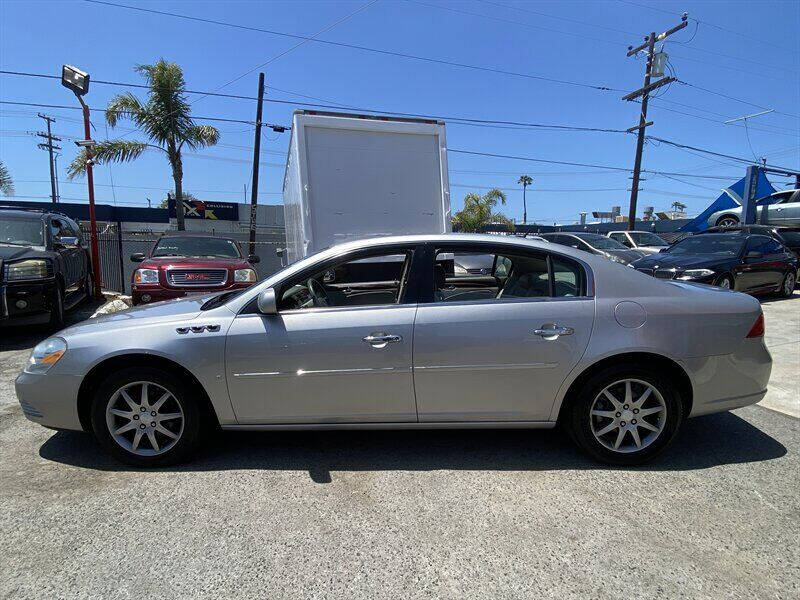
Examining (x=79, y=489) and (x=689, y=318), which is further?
(x=689, y=318)

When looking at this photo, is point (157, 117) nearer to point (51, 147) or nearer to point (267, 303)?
point (267, 303)

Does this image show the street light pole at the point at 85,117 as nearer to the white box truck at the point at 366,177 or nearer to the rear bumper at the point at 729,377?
the white box truck at the point at 366,177

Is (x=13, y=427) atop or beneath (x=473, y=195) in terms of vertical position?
beneath

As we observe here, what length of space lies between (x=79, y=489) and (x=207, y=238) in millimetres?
6442

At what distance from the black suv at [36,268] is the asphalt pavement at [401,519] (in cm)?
342

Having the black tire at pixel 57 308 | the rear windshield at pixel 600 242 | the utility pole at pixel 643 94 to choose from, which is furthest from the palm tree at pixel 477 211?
the black tire at pixel 57 308

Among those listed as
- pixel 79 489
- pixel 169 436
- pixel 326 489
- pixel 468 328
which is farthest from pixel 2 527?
pixel 468 328

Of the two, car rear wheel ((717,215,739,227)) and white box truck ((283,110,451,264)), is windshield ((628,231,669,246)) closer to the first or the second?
car rear wheel ((717,215,739,227))

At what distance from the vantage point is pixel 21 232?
754 centimetres

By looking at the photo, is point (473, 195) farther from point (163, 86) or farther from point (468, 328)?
point (468, 328)

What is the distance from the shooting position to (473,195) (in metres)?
36.0

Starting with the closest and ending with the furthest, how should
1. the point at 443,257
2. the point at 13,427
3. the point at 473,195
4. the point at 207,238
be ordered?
the point at 443,257 < the point at 13,427 < the point at 207,238 < the point at 473,195

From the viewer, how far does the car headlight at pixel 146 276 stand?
7.07 meters

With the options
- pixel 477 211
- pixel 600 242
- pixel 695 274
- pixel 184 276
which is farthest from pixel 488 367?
pixel 477 211
